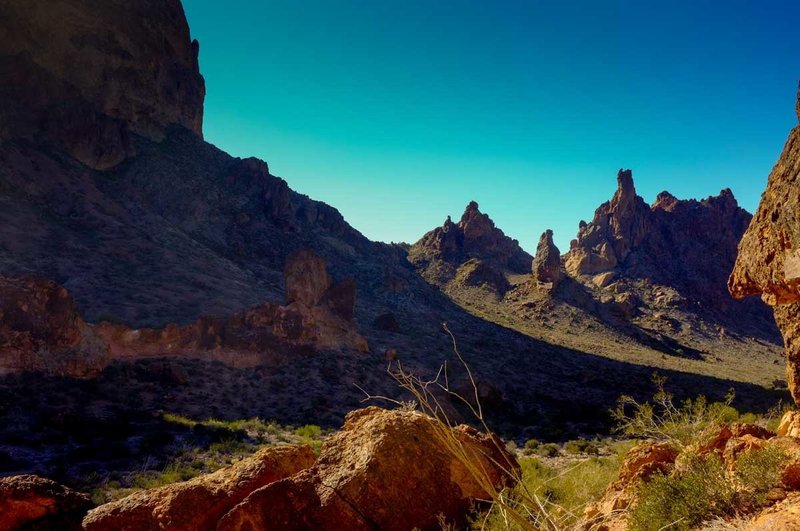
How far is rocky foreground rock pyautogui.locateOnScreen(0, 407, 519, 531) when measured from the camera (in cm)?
540

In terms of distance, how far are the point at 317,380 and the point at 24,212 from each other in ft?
92.2

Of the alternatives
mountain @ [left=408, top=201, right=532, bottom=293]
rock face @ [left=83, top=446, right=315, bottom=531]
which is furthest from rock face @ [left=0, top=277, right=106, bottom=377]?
mountain @ [left=408, top=201, right=532, bottom=293]

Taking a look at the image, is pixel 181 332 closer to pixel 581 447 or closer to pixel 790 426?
pixel 581 447

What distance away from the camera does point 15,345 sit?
632 inches

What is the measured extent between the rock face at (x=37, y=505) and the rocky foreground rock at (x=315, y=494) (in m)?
0.01

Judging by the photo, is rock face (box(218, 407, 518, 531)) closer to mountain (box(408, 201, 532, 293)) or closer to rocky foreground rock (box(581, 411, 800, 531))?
rocky foreground rock (box(581, 411, 800, 531))

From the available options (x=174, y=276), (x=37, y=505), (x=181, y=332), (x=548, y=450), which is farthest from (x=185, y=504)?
(x=174, y=276)

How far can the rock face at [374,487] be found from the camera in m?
5.53

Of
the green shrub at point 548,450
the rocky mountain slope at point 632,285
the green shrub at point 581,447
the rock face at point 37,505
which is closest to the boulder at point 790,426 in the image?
the rock face at point 37,505

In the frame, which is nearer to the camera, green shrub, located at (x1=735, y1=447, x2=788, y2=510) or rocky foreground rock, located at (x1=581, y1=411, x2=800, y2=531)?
rocky foreground rock, located at (x1=581, y1=411, x2=800, y2=531)

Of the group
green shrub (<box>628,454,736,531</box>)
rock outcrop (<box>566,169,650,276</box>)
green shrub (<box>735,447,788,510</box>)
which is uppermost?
rock outcrop (<box>566,169,650,276</box>)

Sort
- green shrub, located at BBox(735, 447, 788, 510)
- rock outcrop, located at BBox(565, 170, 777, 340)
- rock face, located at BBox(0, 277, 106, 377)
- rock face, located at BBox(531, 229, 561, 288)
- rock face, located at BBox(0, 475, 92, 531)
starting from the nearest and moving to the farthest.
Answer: green shrub, located at BBox(735, 447, 788, 510) < rock face, located at BBox(0, 475, 92, 531) < rock face, located at BBox(0, 277, 106, 377) < rock face, located at BBox(531, 229, 561, 288) < rock outcrop, located at BBox(565, 170, 777, 340)

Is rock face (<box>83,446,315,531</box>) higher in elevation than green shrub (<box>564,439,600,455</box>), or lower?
higher

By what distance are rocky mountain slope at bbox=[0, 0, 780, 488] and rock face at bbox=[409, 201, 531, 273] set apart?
5.01ft
